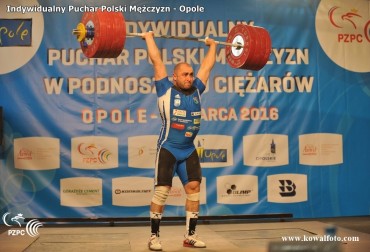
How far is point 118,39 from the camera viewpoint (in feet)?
13.9

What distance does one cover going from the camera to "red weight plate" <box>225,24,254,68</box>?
458 cm

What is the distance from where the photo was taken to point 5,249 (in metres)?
4.33

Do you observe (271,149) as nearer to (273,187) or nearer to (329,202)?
(273,187)

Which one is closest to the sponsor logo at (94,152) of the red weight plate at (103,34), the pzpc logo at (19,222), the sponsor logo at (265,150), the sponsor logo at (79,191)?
the sponsor logo at (79,191)

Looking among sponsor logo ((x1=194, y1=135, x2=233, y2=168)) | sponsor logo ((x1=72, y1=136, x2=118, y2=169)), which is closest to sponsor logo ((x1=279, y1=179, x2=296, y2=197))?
sponsor logo ((x1=194, y1=135, x2=233, y2=168))

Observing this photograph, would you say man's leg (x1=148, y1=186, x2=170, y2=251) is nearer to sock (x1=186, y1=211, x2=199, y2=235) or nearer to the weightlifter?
the weightlifter

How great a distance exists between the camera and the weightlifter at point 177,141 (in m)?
4.36

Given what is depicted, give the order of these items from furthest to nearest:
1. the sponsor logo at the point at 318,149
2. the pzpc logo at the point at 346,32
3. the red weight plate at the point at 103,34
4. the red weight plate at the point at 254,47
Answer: the pzpc logo at the point at 346,32, the sponsor logo at the point at 318,149, the red weight plate at the point at 254,47, the red weight plate at the point at 103,34

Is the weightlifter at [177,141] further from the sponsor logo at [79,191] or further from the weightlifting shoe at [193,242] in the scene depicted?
the sponsor logo at [79,191]

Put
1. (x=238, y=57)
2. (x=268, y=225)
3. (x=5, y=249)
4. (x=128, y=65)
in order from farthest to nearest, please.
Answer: (x=128, y=65) < (x=268, y=225) < (x=238, y=57) < (x=5, y=249)

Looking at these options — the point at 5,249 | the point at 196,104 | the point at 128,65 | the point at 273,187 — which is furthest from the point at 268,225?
the point at 5,249

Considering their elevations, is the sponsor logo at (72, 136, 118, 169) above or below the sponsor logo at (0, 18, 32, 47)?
below

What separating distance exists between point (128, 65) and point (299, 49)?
204 centimetres

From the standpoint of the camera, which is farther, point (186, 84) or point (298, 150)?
point (298, 150)
